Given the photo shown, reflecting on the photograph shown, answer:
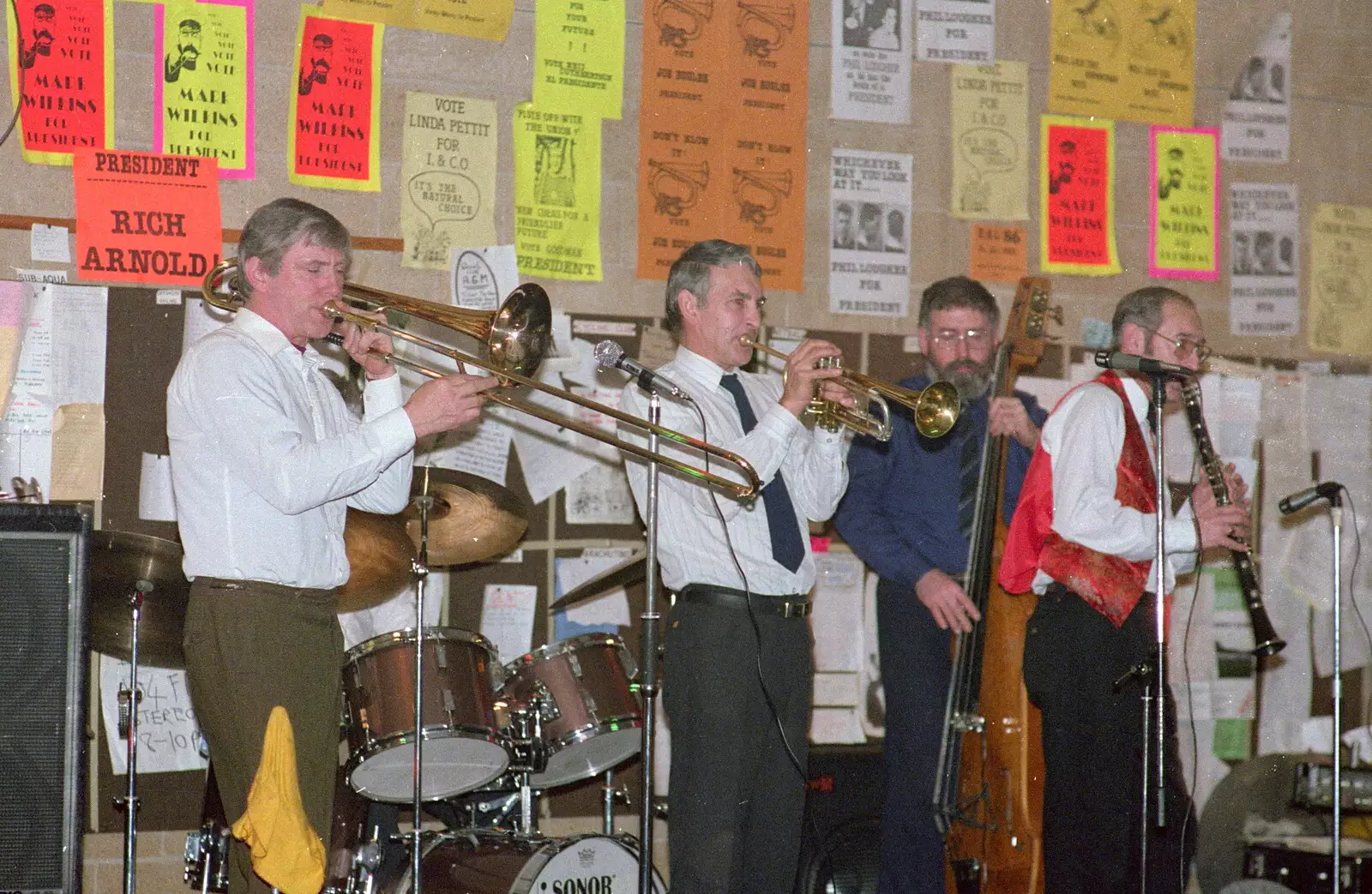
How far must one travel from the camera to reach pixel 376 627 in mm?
4332

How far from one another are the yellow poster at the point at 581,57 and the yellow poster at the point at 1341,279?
271 centimetres

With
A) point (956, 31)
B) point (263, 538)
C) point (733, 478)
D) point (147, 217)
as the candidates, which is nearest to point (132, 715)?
point (263, 538)

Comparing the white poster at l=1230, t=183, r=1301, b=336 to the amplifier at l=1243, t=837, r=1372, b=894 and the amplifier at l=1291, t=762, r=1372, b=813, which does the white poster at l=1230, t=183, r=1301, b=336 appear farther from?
the amplifier at l=1243, t=837, r=1372, b=894

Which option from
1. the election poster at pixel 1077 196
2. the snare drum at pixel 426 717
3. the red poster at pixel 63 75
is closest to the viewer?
the snare drum at pixel 426 717

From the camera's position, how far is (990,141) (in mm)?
5145

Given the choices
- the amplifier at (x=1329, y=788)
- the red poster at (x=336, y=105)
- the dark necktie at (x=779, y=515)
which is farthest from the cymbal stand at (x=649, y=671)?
the amplifier at (x=1329, y=788)

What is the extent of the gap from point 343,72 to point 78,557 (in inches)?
72.3

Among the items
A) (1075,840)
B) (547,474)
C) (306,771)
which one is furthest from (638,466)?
(1075,840)

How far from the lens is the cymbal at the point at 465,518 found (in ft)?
12.2

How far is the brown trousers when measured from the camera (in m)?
3.02

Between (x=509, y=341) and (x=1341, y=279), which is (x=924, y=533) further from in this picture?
(x=1341, y=279)

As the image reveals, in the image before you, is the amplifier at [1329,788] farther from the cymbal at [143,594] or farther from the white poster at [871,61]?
the cymbal at [143,594]

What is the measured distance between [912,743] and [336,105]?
2.49m

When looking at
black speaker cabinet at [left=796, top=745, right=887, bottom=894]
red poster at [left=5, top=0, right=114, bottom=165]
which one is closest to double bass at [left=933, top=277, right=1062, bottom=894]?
black speaker cabinet at [left=796, top=745, right=887, bottom=894]
